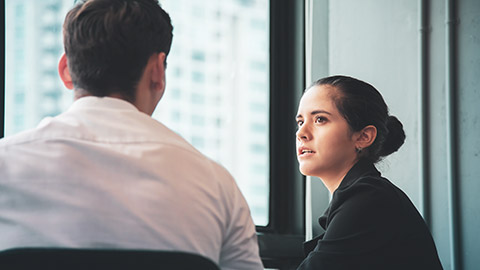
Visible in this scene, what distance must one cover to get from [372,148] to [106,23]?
1.16 m

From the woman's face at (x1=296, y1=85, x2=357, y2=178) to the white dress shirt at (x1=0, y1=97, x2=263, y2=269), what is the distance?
37.8 inches

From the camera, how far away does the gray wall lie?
221cm

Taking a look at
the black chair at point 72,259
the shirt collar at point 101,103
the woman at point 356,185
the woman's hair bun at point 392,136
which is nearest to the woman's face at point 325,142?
the woman at point 356,185

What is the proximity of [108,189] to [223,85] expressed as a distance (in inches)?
73.4

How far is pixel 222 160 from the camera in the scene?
2729mm

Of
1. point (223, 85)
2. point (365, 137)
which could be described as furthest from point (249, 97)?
point (365, 137)

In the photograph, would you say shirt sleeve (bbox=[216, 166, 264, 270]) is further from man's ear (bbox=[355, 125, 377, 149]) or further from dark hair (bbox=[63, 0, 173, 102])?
man's ear (bbox=[355, 125, 377, 149])

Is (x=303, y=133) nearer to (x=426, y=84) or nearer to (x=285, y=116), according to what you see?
(x=426, y=84)

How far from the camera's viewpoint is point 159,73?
3.88 ft

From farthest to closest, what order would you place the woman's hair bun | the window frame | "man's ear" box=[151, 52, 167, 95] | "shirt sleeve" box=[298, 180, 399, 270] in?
the window frame < the woman's hair bun < "shirt sleeve" box=[298, 180, 399, 270] < "man's ear" box=[151, 52, 167, 95]

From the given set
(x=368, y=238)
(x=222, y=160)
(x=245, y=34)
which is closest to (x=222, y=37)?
(x=245, y=34)

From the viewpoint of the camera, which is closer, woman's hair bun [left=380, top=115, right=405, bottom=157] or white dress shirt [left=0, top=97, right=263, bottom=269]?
white dress shirt [left=0, top=97, right=263, bottom=269]

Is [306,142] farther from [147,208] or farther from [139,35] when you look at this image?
[147,208]

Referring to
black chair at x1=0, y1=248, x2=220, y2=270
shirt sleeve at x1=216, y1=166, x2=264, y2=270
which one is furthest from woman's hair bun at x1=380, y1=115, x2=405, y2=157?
black chair at x1=0, y1=248, x2=220, y2=270
